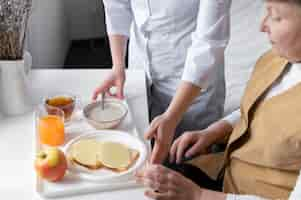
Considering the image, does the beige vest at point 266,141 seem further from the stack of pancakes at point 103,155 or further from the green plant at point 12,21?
the green plant at point 12,21

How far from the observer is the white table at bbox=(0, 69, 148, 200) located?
107cm

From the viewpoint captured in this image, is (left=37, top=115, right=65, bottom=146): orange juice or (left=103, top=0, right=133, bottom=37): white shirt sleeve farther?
(left=103, top=0, right=133, bottom=37): white shirt sleeve

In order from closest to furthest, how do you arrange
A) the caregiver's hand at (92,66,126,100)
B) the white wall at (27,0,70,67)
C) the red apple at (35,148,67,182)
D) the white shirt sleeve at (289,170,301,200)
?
the white shirt sleeve at (289,170,301,200), the red apple at (35,148,67,182), the caregiver's hand at (92,66,126,100), the white wall at (27,0,70,67)

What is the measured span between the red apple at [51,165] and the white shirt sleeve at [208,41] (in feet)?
1.23

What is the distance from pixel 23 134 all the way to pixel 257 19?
1609mm

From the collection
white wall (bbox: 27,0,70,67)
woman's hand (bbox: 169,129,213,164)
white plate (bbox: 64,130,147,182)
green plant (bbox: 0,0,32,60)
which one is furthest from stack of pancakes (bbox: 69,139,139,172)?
white wall (bbox: 27,0,70,67)

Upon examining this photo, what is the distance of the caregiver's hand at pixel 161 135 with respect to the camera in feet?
3.87

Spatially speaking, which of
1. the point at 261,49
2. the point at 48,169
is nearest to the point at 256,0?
the point at 261,49

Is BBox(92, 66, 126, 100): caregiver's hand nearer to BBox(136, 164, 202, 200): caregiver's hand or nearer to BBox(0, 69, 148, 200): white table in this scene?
BBox(0, 69, 148, 200): white table

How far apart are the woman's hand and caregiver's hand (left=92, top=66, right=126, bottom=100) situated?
8.4 inches

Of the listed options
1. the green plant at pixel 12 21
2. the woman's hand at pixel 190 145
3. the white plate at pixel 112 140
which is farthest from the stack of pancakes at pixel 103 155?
the green plant at pixel 12 21

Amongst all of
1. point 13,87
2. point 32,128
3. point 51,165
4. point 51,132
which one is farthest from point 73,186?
point 13,87

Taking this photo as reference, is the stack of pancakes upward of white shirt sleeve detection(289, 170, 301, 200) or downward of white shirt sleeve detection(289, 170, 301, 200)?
downward

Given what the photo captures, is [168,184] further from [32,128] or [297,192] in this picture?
[32,128]
